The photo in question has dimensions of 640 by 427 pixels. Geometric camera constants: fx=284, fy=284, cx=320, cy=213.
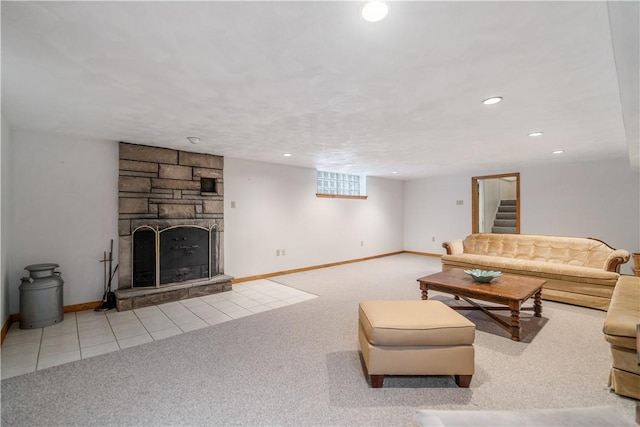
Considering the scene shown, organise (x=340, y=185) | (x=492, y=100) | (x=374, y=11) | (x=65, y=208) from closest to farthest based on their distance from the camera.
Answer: (x=374, y=11)
(x=492, y=100)
(x=65, y=208)
(x=340, y=185)

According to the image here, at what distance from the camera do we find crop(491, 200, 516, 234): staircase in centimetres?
812

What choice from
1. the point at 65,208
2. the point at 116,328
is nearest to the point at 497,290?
the point at 116,328

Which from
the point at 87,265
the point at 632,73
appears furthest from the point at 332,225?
the point at 632,73

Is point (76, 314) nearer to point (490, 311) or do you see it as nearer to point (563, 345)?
point (490, 311)

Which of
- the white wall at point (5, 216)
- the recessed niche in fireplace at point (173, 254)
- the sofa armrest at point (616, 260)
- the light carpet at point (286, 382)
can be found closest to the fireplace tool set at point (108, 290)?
the recessed niche in fireplace at point (173, 254)

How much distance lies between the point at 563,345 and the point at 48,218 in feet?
18.6

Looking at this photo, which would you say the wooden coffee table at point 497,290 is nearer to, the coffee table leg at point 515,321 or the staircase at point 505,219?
the coffee table leg at point 515,321

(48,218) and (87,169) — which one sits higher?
(87,169)

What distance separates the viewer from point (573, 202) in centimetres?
565

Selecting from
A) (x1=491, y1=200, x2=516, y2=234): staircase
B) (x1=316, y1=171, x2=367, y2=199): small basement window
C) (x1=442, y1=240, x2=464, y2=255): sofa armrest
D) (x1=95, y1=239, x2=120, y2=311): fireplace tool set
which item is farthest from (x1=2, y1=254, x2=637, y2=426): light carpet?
(x1=491, y1=200, x2=516, y2=234): staircase

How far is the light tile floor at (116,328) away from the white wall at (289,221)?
3.50 feet

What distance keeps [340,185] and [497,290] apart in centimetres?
444

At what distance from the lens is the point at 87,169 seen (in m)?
3.64

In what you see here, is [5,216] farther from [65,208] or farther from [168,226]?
[168,226]
